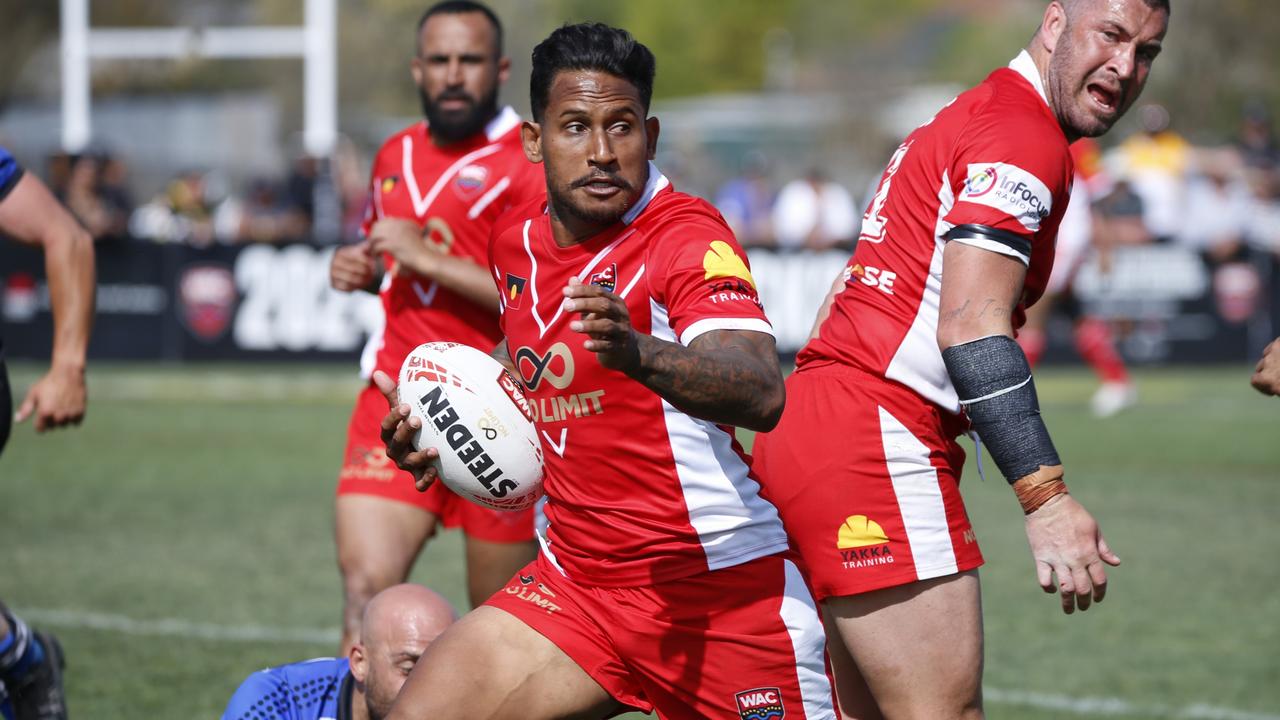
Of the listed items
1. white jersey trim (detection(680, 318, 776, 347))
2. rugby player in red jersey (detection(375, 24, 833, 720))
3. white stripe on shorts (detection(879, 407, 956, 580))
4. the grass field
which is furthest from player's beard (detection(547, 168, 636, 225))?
the grass field

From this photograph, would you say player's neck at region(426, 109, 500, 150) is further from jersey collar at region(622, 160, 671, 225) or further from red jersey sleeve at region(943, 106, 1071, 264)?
red jersey sleeve at region(943, 106, 1071, 264)

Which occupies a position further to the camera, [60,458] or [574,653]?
[60,458]

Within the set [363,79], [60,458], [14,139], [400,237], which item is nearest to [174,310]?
[60,458]

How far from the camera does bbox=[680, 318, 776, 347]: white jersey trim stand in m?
3.54

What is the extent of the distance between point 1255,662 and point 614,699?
432cm

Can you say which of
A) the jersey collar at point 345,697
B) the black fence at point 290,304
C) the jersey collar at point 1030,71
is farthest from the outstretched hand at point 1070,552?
the black fence at point 290,304

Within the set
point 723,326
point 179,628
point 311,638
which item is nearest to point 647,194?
point 723,326

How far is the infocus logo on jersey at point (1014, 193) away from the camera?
3803 millimetres

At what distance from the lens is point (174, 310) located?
1877 centimetres

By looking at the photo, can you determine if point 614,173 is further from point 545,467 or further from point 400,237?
point 400,237

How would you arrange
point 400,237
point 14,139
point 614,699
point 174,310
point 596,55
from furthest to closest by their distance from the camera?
point 14,139 < point 174,310 < point 400,237 < point 614,699 < point 596,55

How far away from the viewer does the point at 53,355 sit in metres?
5.04

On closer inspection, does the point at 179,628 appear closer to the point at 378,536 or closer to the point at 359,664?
the point at 378,536

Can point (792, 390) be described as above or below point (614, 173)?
below
